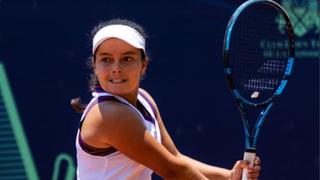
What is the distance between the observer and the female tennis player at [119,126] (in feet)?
9.53

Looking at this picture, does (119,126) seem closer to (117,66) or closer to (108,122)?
(108,122)

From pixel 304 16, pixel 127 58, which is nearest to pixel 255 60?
pixel 304 16

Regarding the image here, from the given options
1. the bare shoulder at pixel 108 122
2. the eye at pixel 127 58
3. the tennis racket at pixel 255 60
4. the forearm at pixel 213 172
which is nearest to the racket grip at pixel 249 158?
the tennis racket at pixel 255 60

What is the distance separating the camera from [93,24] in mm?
5031

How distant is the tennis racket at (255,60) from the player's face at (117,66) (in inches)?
20.6

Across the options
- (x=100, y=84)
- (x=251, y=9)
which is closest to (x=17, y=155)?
(x=251, y=9)

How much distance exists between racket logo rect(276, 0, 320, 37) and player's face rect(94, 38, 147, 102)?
2613 millimetres

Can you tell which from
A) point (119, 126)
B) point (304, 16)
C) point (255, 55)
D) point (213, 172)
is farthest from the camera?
point (304, 16)

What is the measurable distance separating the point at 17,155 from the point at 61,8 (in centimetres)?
87

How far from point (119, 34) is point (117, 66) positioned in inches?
4.2

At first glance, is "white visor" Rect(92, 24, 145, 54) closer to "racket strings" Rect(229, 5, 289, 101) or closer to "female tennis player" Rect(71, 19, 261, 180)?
"female tennis player" Rect(71, 19, 261, 180)

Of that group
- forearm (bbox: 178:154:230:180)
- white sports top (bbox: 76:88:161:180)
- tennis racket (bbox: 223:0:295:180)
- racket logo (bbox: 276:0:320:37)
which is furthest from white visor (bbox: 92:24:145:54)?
racket logo (bbox: 276:0:320:37)

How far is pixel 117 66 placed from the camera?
296 centimetres

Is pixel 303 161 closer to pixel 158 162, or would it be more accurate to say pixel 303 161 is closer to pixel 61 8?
pixel 61 8
